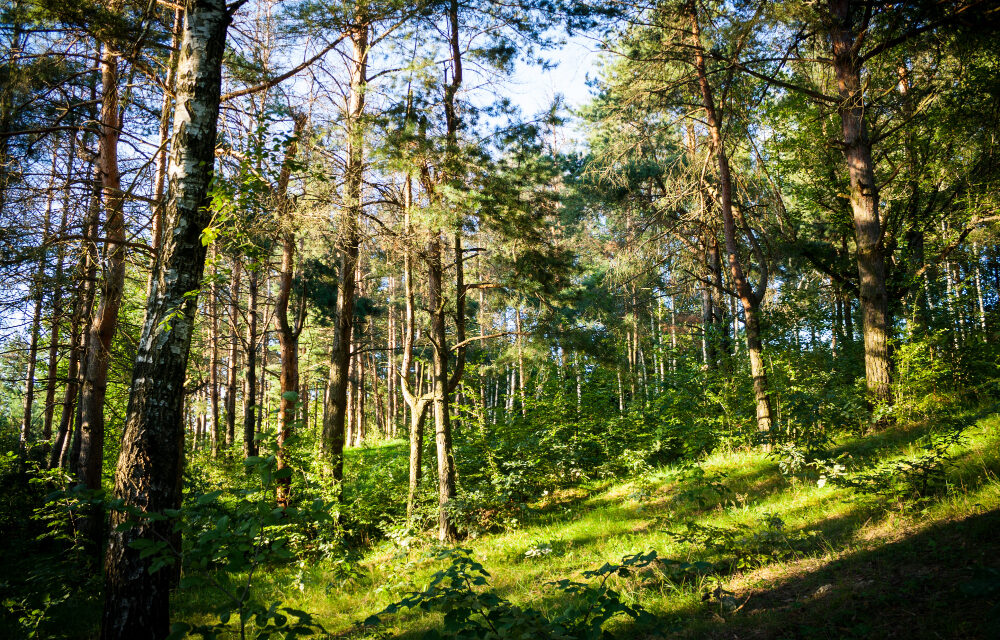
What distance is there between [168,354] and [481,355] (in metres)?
6.67

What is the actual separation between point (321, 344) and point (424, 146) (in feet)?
58.7

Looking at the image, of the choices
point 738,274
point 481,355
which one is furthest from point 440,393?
point 738,274

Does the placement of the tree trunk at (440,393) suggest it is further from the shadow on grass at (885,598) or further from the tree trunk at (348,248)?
the shadow on grass at (885,598)

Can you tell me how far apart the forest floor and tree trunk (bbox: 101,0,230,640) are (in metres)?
2.01

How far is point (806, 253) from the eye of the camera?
1326 centimetres

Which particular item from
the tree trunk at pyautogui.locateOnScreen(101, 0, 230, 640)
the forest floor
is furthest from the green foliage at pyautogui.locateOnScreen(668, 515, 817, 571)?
the tree trunk at pyautogui.locateOnScreen(101, 0, 230, 640)

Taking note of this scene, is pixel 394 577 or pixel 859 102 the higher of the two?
pixel 859 102

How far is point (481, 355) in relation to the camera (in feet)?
32.9

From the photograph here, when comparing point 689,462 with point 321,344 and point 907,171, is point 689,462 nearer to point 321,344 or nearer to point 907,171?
point 907,171

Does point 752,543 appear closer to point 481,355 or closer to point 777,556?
point 777,556

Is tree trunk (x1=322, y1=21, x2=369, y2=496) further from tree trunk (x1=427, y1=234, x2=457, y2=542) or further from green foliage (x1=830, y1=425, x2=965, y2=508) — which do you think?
green foliage (x1=830, y1=425, x2=965, y2=508)

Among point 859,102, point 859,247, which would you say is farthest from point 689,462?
point 859,102

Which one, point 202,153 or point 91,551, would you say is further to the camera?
point 91,551

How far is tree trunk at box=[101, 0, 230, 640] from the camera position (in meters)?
3.33
